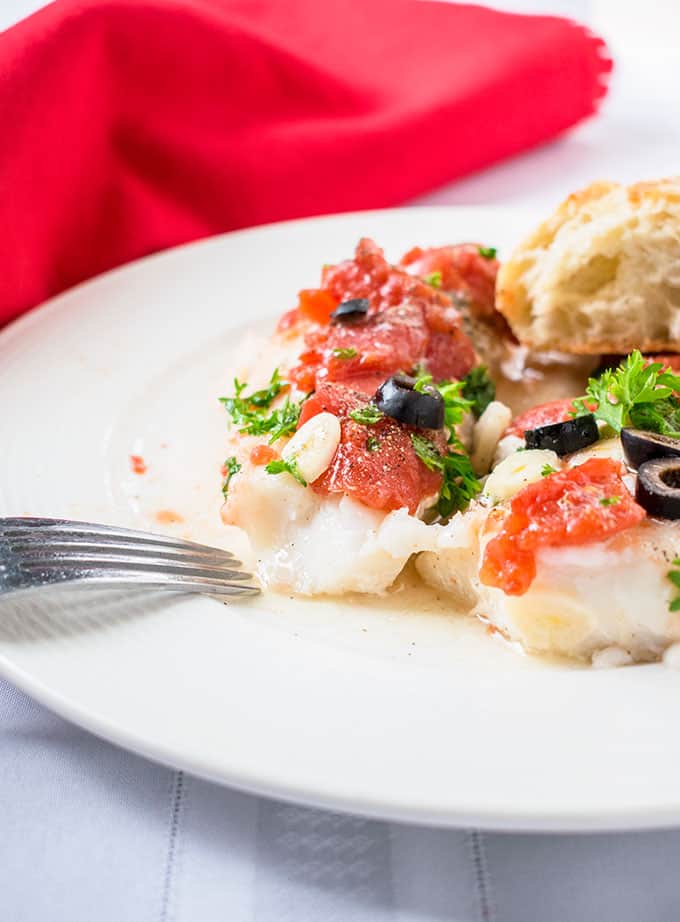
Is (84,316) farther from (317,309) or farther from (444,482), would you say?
(444,482)

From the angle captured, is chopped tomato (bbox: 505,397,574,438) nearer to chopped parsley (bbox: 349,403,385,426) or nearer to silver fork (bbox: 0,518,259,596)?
chopped parsley (bbox: 349,403,385,426)

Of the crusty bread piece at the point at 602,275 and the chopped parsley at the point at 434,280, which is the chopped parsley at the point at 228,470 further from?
the crusty bread piece at the point at 602,275

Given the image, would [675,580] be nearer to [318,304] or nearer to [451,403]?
[451,403]

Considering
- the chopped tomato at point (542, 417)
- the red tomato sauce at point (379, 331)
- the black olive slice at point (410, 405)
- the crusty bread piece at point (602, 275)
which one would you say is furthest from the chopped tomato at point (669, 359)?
the black olive slice at point (410, 405)

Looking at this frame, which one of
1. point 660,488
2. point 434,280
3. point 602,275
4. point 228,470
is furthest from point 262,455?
point 602,275

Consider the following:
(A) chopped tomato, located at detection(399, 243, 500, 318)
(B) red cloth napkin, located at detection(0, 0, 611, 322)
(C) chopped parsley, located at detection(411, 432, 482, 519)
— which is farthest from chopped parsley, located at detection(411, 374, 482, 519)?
(B) red cloth napkin, located at detection(0, 0, 611, 322)

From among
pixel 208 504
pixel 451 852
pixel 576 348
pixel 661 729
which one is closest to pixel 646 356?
pixel 576 348
